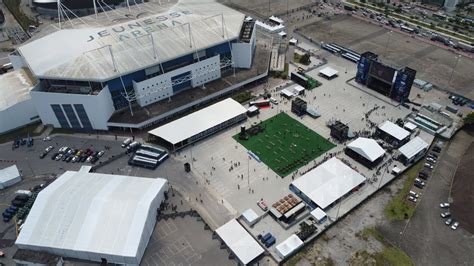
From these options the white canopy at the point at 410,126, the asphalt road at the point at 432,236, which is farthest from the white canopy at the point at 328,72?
the asphalt road at the point at 432,236

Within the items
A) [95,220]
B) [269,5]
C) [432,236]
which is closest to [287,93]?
[432,236]

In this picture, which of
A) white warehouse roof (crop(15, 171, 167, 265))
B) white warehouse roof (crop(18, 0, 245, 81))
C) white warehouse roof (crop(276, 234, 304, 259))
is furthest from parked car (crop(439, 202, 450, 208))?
white warehouse roof (crop(18, 0, 245, 81))

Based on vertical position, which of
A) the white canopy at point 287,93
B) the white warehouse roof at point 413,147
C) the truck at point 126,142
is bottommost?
the white warehouse roof at point 413,147

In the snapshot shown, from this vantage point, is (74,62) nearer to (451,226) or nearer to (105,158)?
(105,158)

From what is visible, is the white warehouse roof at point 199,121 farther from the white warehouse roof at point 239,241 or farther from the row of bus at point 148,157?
the white warehouse roof at point 239,241

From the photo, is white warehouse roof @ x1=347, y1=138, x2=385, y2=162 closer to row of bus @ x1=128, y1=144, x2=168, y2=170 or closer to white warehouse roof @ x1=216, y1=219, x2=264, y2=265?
white warehouse roof @ x1=216, y1=219, x2=264, y2=265
